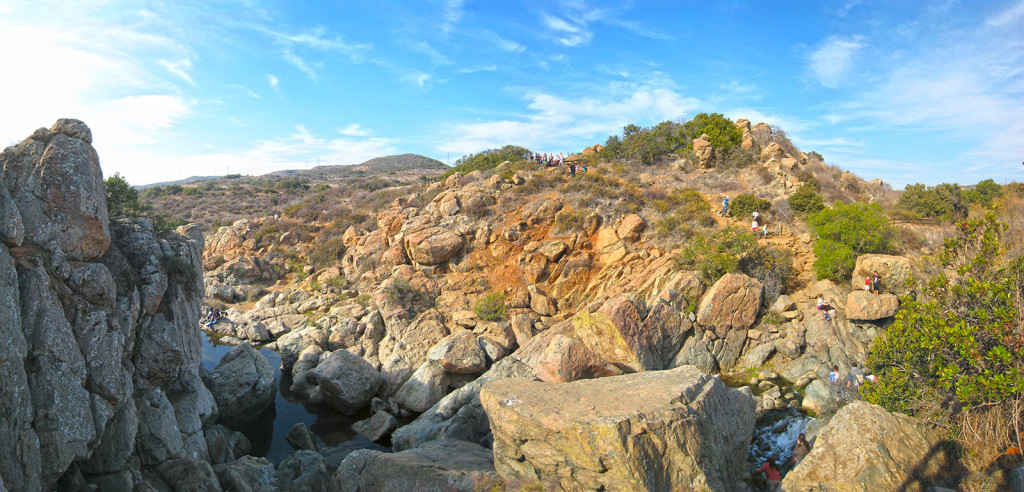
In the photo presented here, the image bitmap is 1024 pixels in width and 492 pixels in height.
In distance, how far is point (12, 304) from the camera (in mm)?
7871

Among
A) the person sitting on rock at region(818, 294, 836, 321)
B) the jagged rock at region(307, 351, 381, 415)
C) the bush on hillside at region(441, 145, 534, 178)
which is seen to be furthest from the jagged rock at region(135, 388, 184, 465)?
the bush on hillside at region(441, 145, 534, 178)

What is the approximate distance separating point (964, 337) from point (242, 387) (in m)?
19.4

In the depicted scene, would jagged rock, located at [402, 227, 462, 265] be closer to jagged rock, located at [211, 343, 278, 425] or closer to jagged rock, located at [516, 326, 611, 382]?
jagged rock, located at [211, 343, 278, 425]

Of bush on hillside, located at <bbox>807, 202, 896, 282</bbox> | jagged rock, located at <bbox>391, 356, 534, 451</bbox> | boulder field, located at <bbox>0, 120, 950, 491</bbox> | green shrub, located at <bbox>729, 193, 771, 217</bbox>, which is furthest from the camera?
green shrub, located at <bbox>729, 193, 771, 217</bbox>

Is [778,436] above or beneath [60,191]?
beneath

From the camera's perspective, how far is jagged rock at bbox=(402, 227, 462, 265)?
26.2 meters

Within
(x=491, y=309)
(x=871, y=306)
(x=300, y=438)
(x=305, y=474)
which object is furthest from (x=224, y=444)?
(x=871, y=306)

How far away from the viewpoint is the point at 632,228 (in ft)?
81.3

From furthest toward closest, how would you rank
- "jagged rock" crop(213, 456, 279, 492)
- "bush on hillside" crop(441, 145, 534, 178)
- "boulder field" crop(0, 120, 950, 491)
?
"bush on hillside" crop(441, 145, 534, 178) → "jagged rock" crop(213, 456, 279, 492) → "boulder field" crop(0, 120, 950, 491)

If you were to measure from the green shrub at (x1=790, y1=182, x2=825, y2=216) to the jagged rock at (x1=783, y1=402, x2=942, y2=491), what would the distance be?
54.3 feet

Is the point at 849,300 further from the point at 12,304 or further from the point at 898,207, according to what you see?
the point at 12,304

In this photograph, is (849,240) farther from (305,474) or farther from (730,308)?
(305,474)

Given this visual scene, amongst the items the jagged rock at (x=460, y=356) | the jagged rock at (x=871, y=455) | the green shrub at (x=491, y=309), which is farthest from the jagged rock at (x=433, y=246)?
the jagged rock at (x=871, y=455)

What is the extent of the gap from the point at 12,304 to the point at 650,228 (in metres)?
23.6
